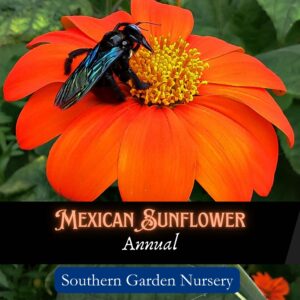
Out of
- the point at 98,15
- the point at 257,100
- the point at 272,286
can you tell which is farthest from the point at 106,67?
the point at 272,286

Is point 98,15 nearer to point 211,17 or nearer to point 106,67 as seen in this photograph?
point 211,17

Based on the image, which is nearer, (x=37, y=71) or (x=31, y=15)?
(x=37, y=71)

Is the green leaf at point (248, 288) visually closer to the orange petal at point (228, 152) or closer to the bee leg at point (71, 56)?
the orange petal at point (228, 152)

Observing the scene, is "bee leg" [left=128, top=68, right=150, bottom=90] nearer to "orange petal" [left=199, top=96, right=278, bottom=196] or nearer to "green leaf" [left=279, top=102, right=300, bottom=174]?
"orange petal" [left=199, top=96, right=278, bottom=196]

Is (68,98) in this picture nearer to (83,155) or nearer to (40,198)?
(83,155)

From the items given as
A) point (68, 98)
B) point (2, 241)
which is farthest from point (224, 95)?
point (2, 241)

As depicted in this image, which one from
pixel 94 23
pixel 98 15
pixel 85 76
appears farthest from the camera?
pixel 98 15
